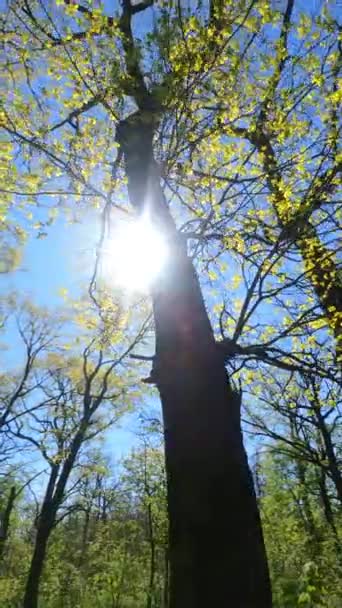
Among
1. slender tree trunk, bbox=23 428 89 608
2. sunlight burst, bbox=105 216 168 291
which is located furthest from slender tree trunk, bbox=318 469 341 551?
sunlight burst, bbox=105 216 168 291

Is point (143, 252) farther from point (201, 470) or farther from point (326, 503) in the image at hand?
point (326, 503)

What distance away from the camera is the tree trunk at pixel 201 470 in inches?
64.2

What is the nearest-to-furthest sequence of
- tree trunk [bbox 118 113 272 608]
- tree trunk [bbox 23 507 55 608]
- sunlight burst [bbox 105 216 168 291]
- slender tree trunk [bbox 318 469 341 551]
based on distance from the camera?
tree trunk [bbox 118 113 272 608]
sunlight burst [bbox 105 216 168 291]
tree trunk [bbox 23 507 55 608]
slender tree trunk [bbox 318 469 341 551]

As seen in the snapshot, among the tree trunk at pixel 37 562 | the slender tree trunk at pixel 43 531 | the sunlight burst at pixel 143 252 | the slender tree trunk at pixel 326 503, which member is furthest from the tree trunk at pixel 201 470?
Answer: the slender tree trunk at pixel 326 503

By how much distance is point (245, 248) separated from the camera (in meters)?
4.57

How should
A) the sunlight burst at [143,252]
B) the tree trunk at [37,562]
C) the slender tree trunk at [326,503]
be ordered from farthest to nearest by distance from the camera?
the slender tree trunk at [326,503] < the tree trunk at [37,562] < the sunlight burst at [143,252]

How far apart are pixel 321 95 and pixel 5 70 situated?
3.31 m

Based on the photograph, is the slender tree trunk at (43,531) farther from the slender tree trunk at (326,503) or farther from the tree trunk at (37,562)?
the slender tree trunk at (326,503)

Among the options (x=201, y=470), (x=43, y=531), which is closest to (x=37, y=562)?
(x=43, y=531)

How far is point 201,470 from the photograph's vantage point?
1.89 meters

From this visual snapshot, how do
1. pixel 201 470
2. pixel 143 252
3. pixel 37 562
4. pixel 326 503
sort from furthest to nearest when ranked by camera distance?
pixel 326 503
pixel 37 562
pixel 143 252
pixel 201 470

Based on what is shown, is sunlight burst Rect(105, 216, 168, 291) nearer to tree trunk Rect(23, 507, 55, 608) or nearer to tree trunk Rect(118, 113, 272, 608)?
tree trunk Rect(118, 113, 272, 608)

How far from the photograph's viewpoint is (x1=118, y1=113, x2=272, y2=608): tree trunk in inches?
64.2

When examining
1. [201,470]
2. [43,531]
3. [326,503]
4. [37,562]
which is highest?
[326,503]
